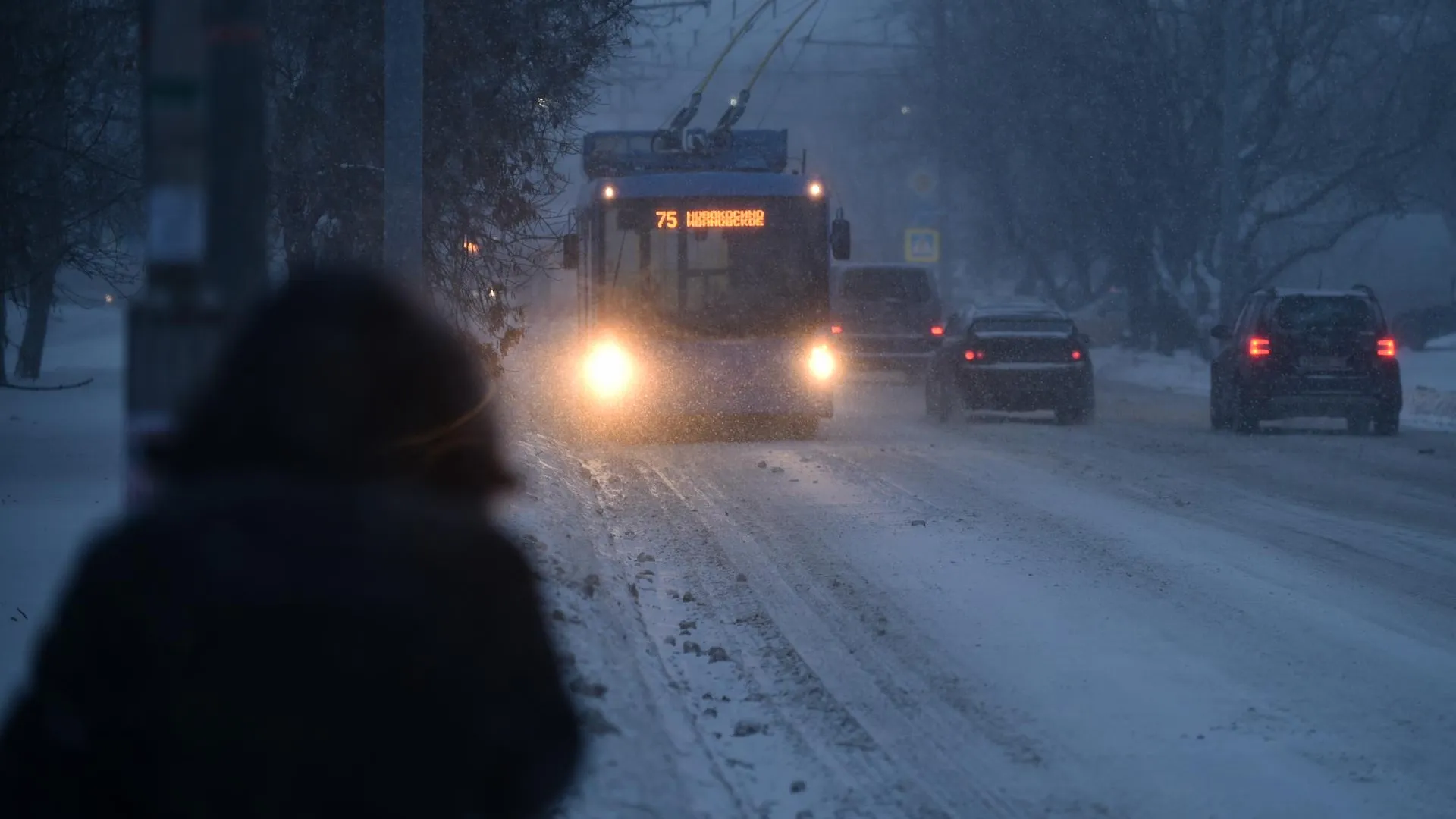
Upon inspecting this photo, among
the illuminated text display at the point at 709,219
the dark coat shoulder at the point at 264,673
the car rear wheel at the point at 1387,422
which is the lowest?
the car rear wheel at the point at 1387,422

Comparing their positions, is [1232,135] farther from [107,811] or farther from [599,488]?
[107,811]

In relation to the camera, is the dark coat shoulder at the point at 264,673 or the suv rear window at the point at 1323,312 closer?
the dark coat shoulder at the point at 264,673

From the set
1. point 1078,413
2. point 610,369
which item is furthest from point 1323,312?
point 610,369

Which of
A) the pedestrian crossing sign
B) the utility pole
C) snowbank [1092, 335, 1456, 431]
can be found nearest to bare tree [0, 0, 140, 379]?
snowbank [1092, 335, 1456, 431]

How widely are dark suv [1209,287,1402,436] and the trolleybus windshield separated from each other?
19.0 feet

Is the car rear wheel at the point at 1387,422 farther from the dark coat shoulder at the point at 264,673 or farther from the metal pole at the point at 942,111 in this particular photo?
the dark coat shoulder at the point at 264,673

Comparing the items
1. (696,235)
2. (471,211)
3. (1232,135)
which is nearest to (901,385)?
(1232,135)

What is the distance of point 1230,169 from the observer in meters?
29.9

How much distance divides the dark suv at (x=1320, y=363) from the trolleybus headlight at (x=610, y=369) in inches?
313

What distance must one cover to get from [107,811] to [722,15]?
98.2 feet

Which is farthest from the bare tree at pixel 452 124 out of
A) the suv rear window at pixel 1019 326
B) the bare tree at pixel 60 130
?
the suv rear window at pixel 1019 326

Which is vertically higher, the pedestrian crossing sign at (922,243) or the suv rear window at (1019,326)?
the pedestrian crossing sign at (922,243)

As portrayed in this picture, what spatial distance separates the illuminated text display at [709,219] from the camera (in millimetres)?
19094

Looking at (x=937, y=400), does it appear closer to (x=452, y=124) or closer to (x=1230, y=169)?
(x=452, y=124)
